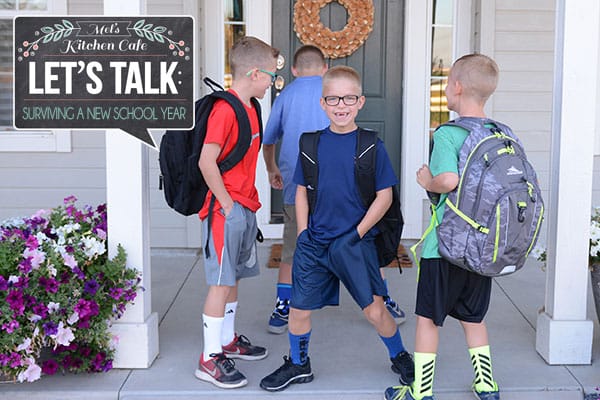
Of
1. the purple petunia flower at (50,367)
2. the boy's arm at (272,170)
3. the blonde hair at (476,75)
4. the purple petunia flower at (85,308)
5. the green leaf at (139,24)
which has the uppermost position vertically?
the green leaf at (139,24)

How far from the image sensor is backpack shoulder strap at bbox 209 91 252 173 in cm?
322

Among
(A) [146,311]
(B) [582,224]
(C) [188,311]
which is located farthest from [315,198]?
(C) [188,311]

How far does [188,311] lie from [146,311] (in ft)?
2.88

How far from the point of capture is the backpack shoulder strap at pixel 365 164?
3096 mm

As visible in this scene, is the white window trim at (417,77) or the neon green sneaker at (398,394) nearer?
the neon green sneaker at (398,394)

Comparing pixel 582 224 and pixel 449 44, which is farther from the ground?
pixel 449 44

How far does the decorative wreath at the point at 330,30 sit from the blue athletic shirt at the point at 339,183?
110 inches

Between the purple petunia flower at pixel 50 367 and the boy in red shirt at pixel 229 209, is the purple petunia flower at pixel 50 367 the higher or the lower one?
the lower one

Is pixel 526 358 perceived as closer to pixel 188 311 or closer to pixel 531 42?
pixel 188 311

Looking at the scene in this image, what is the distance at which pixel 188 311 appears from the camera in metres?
4.37

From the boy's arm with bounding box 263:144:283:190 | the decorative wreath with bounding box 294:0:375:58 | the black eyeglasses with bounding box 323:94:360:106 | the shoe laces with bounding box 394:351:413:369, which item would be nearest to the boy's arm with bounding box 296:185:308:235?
the black eyeglasses with bounding box 323:94:360:106

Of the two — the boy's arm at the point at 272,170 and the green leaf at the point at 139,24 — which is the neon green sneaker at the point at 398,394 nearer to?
the boy's arm at the point at 272,170

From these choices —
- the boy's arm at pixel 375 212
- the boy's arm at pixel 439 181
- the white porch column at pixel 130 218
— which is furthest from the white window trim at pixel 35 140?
the boy's arm at pixel 439 181

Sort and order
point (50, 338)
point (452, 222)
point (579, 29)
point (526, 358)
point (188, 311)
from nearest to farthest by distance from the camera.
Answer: point (452, 222)
point (50, 338)
point (579, 29)
point (526, 358)
point (188, 311)
